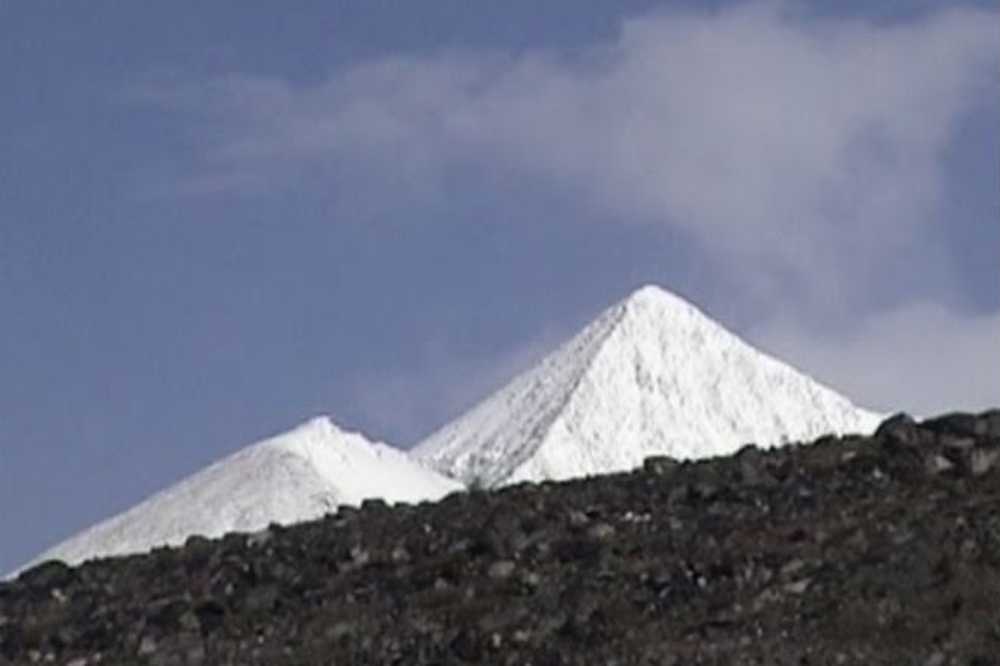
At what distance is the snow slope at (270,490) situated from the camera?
90000 millimetres

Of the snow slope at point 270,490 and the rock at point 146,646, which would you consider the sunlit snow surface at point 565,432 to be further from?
the rock at point 146,646

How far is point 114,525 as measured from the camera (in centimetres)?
9581

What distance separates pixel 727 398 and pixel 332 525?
343 feet

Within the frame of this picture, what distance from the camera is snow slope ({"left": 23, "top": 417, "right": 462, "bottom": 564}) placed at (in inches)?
3543

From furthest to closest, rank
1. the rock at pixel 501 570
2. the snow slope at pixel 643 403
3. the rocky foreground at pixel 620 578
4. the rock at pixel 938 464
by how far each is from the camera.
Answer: the snow slope at pixel 643 403 → the rock at pixel 938 464 → the rock at pixel 501 570 → the rocky foreground at pixel 620 578

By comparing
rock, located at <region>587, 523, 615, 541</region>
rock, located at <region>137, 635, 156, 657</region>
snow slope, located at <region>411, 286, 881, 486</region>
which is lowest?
rock, located at <region>137, 635, 156, 657</region>

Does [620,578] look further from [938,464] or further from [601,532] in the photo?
[938,464]

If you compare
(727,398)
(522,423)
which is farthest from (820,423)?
(522,423)

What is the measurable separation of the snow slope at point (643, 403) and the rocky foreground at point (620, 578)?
83.6m

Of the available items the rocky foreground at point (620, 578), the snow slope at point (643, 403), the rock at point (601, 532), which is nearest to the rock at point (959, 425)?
the rocky foreground at point (620, 578)

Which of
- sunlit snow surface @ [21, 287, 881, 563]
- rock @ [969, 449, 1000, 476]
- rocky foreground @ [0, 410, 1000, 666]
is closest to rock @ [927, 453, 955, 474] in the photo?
rocky foreground @ [0, 410, 1000, 666]

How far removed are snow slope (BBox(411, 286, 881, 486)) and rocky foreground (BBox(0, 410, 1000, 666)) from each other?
83.6m

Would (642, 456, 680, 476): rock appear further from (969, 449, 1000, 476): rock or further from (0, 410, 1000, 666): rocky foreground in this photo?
(969, 449, 1000, 476): rock

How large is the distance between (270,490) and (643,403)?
40976mm
